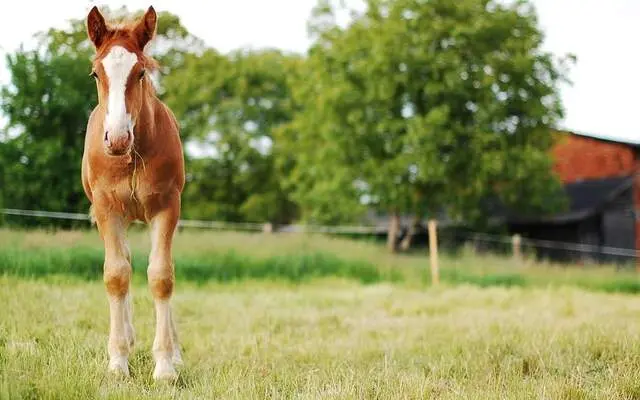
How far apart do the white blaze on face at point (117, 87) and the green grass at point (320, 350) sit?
1335 millimetres

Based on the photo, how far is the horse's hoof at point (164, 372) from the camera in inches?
161

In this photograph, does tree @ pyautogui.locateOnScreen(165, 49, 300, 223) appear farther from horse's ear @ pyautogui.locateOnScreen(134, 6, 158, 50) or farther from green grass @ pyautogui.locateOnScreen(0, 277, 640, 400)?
horse's ear @ pyautogui.locateOnScreen(134, 6, 158, 50)

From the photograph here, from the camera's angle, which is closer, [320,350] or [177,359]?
[177,359]

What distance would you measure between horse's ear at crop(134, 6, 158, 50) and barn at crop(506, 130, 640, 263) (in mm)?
24707

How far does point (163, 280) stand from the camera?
173 inches

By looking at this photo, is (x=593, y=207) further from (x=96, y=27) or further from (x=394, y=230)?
(x=96, y=27)

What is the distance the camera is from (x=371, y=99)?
24.1 meters

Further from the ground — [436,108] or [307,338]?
[436,108]

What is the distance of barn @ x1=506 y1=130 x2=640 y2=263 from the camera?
29.1 m

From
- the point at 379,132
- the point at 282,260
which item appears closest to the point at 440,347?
the point at 282,260

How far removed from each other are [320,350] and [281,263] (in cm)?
928

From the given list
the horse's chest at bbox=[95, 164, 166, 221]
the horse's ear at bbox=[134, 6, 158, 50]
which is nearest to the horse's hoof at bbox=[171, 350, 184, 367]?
the horse's chest at bbox=[95, 164, 166, 221]

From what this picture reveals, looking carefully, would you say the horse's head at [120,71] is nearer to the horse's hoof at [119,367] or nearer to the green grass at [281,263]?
the horse's hoof at [119,367]

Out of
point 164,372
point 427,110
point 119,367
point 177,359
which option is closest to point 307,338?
point 177,359
